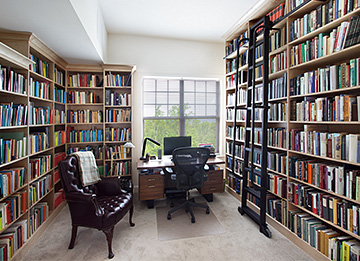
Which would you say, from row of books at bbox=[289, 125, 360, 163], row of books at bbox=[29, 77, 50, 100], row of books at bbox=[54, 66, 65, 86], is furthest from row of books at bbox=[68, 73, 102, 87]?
row of books at bbox=[289, 125, 360, 163]

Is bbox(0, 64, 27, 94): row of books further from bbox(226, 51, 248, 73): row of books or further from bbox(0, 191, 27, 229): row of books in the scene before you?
bbox(226, 51, 248, 73): row of books

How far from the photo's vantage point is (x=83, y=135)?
11.2ft

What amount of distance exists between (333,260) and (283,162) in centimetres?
104

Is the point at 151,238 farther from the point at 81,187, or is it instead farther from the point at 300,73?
the point at 300,73

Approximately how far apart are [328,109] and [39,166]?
3482mm

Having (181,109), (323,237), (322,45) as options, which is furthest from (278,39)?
(323,237)

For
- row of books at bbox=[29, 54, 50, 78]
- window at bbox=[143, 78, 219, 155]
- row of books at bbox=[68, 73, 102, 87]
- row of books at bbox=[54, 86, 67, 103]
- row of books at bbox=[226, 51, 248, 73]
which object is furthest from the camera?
window at bbox=[143, 78, 219, 155]

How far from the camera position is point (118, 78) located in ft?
11.4

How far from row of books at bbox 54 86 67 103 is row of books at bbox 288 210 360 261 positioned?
12.6 feet

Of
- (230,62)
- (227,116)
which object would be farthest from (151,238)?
(230,62)

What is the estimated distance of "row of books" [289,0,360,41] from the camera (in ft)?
5.42

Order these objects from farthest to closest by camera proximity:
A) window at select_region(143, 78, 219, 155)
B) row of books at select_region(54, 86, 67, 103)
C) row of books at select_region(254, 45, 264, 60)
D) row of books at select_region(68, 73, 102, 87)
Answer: window at select_region(143, 78, 219, 155) → row of books at select_region(68, 73, 102, 87) → row of books at select_region(54, 86, 67, 103) → row of books at select_region(254, 45, 264, 60)

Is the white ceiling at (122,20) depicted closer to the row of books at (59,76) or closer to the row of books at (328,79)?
the row of books at (59,76)

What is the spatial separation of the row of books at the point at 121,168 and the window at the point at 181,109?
62 centimetres
